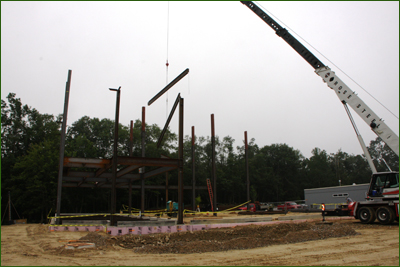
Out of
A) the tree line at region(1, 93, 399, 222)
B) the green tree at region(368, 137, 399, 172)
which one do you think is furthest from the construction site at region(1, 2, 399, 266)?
the green tree at region(368, 137, 399, 172)

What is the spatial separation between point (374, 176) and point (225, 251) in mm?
11540

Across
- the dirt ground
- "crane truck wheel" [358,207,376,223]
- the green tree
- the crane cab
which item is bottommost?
the dirt ground

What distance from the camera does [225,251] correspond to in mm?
10180

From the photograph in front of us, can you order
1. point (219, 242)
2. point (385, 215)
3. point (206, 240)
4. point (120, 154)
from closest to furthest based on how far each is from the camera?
point (219, 242)
point (206, 240)
point (385, 215)
point (120, 154)

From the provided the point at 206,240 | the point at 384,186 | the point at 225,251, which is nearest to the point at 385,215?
the point at 384,186

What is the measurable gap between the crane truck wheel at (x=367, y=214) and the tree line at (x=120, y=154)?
22.3 metres

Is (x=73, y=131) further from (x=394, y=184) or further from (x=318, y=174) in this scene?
(x=318, y=174)

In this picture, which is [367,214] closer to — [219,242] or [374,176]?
[374,176]

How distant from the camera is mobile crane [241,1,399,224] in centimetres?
1577

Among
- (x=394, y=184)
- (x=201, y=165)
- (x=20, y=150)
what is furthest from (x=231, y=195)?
(x=394, y=184)

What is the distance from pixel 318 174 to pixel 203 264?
260 feet

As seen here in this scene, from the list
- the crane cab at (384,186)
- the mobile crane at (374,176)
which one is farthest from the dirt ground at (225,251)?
the crane cab at (384,186)

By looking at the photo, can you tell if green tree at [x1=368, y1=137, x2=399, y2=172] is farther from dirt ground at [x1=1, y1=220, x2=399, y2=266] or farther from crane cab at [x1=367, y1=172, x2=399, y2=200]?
dirt ground at [x1=1, y1=220, x2=399, y2=266]

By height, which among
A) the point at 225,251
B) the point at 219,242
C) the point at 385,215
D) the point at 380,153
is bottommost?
the point at 225,251
